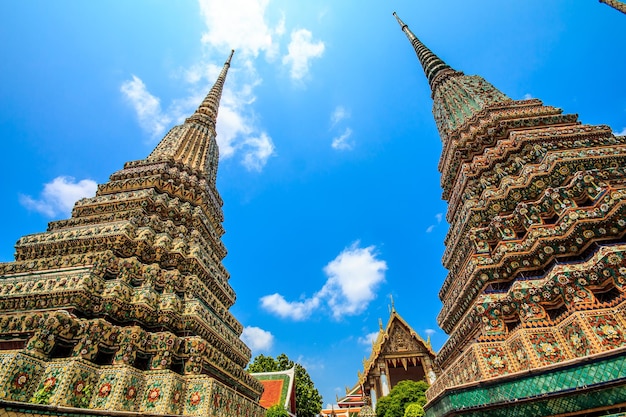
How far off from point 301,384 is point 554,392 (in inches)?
998

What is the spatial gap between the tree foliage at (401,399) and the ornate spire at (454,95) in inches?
575

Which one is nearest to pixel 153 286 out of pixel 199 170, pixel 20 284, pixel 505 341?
pixel 20 284

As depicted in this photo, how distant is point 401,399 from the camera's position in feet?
64.0

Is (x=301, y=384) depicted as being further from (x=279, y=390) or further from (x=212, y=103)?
(x=212, y=103)

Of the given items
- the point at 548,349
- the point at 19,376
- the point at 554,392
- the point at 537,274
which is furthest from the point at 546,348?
the point at 19,376

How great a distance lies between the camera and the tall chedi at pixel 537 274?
16.3 feet

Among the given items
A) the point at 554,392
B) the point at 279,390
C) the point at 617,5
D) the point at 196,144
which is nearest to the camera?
the point at 554,392

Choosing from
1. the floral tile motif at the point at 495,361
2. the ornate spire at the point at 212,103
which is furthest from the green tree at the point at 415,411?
the ornate spire at the point at 212,103

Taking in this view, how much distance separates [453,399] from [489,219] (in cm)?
471

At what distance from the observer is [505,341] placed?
635 centimetres

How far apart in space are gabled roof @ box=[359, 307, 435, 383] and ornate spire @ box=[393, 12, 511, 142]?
19.6 meters

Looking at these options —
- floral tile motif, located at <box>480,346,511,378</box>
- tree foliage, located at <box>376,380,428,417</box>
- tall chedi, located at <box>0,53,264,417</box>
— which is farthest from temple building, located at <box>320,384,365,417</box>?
floral tile motif, located at <box>480,346,511,378</box>

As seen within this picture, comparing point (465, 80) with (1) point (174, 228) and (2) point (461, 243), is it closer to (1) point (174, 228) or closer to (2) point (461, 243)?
(2) point (461, 243)

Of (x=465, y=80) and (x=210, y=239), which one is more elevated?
(x=465, y=80)
